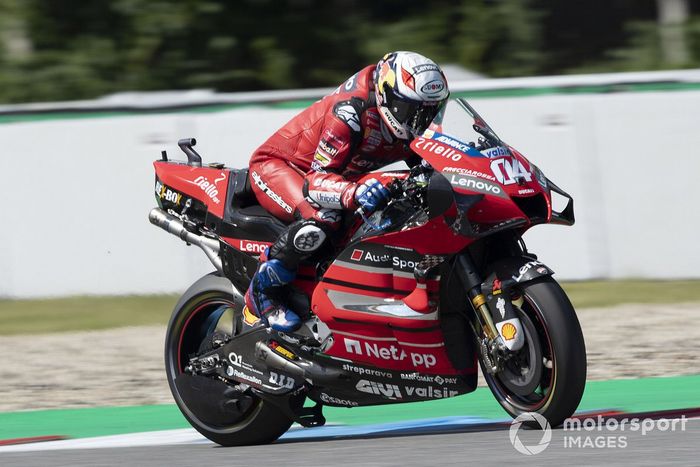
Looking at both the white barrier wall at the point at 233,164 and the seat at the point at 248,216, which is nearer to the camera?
the seat at the point at 248,216

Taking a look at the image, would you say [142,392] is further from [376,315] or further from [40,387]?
[376,315]

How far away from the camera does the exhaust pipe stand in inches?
229

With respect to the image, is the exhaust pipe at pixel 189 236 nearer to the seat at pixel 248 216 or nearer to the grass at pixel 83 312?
the seat at pixel 248 216

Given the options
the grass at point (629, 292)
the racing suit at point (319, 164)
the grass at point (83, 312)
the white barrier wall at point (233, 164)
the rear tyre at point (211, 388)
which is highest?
the racing suit at point (319, 164)

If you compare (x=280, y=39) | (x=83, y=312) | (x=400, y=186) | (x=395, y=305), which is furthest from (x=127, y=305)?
(x=280, y=39)

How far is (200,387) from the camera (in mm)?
5797

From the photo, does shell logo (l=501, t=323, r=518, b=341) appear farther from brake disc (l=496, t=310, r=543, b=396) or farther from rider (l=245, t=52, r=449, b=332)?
rider (l=245, t=52, r=449, b=332)

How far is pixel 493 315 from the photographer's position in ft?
15.6

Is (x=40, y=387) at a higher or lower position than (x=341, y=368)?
lower

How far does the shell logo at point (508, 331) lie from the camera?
4.68 m

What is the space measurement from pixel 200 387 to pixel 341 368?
2.88 feet

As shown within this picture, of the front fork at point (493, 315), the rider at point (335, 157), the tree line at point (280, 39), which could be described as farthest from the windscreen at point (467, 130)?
the tree line at point (280, 39)

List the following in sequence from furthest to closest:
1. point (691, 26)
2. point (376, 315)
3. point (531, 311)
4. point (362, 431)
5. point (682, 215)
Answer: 1. point (691, 26)
2. point (682, 215)
3. point (362, 431)
4. point (376, 315)
5. point (531, 311)

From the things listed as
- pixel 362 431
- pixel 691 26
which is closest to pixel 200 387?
pixel 362 431
